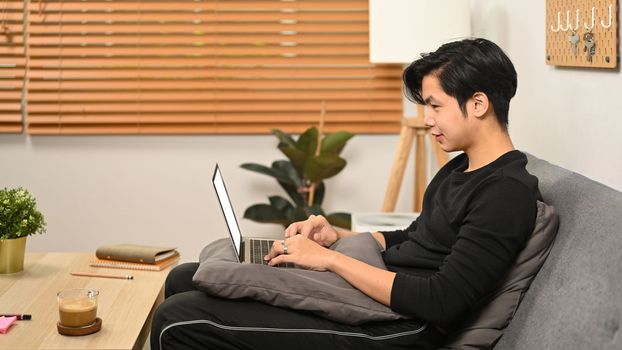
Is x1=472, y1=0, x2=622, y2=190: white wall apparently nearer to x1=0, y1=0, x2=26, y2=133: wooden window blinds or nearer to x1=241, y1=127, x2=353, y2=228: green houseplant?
x1=241, y1=127, x2=353, y2=228: green houseplant

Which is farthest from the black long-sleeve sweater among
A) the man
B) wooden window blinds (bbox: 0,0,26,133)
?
wooden window blinds (bbox: 0,0,26,133)

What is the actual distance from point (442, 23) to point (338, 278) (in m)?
1.75

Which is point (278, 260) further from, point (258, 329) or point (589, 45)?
point (589, 45)

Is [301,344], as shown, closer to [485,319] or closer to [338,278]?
[338,278]

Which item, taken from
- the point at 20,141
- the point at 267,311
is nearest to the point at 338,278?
the point at 267,311

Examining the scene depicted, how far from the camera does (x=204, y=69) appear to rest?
4203 mm

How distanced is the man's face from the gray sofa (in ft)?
0.86

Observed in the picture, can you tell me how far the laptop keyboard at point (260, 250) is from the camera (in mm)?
2344

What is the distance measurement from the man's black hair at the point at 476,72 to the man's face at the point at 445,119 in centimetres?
2

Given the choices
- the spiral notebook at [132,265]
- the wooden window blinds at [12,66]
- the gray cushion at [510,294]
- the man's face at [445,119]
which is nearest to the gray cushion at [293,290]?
the gray cushion at [510,294]

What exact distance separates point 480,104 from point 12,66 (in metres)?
2.86

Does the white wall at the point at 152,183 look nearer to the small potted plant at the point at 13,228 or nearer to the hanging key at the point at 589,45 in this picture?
the small potted plant at the point at 13,228

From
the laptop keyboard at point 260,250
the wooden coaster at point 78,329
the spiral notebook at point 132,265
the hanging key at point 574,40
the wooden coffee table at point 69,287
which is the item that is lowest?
the spiral notebook at point 132,265

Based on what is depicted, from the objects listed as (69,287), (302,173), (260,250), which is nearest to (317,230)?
(260,250)
